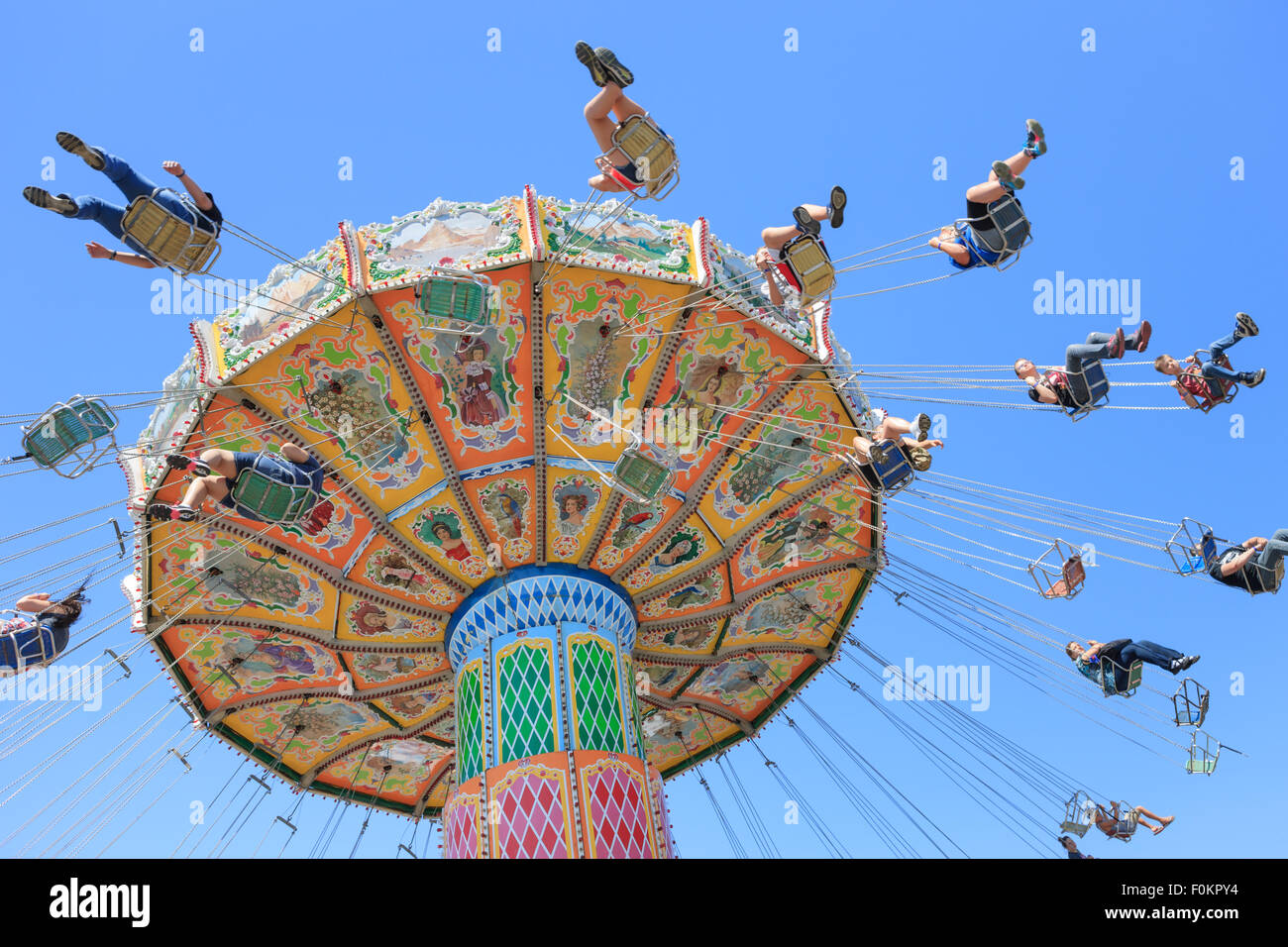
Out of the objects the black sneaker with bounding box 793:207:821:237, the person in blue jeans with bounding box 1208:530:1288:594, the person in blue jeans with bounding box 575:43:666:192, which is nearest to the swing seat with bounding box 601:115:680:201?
the person in blue jeans with bounding box 575:43:666:192

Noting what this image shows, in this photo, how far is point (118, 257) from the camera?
10586 millimetres

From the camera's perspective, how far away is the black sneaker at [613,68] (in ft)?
33.3

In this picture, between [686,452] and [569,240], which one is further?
[686,452]

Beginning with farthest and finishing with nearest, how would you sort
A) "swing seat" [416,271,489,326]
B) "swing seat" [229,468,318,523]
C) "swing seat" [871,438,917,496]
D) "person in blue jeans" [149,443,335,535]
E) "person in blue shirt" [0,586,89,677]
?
"swing seat" [871,438,917,496]
"person in blue shirt" [0,586,89,677]
"swing seat" [416,271,489,326]
"swing seat" [229,468,318,523]
"person in blue jeans" [149,443,335,535]

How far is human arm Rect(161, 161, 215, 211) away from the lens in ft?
33.4

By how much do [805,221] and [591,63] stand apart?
2.66 meters

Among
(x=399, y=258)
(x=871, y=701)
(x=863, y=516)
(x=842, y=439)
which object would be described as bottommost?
(x=871, y=701)

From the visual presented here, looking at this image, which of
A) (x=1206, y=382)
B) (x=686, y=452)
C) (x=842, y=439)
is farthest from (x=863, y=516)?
(x=1206, y=382)

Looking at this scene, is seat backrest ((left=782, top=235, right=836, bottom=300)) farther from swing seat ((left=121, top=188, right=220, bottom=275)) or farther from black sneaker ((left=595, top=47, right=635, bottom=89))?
swing seat ((left=121, top=188, right=220, bottom=275))

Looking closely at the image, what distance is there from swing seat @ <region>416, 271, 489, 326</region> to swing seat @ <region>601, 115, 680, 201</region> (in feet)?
5.90
